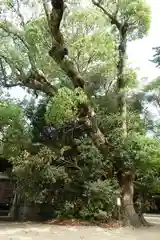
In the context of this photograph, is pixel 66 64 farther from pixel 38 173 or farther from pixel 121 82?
pixel 38 173

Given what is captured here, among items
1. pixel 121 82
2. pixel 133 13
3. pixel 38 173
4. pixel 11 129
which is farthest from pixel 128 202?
A: pixel 133 13

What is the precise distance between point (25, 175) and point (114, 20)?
8.25 m

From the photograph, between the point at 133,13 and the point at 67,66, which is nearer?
the point at 67,66

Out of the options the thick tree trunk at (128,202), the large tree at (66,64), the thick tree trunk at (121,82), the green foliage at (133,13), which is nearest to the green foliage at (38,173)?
the large tree at (66,64)

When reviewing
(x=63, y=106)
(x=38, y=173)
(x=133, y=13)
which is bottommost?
(x=38, y=173)

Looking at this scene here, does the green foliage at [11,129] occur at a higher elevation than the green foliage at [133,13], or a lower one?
lower

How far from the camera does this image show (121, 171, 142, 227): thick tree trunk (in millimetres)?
12945

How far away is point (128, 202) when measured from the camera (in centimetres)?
1333

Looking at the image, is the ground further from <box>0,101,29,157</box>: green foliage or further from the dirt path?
<box>0,101,29,157</box>: green foliage

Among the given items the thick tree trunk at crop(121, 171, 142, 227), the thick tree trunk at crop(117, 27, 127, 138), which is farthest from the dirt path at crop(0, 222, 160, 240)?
the thick tree trunk at crop(117, 27, 127, 138)

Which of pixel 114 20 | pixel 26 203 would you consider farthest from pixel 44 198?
pixel 114 20

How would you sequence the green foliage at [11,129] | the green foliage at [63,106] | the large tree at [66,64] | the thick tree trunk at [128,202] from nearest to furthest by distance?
the green foliage at [63,106] → the large tree at [66,64] → the green foliage at [11,129] → the thick tree trunk at [128,202]

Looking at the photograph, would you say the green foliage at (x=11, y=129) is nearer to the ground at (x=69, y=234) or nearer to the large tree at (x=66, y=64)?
the large tree at (x=66, y=64)

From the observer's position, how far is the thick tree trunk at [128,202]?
1295 centimetres
